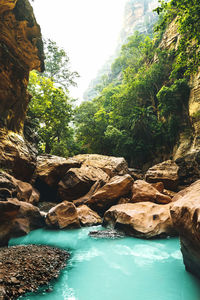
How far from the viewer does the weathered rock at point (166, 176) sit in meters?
12.7

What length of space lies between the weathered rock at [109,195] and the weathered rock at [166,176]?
4.07m

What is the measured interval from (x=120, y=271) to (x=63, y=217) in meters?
4.02

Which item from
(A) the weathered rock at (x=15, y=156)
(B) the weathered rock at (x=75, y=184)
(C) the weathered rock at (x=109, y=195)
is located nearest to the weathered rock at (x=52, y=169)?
(B) the weathered rock at (x=75, y=184)

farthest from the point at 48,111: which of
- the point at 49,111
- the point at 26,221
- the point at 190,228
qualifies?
the point at 190,228

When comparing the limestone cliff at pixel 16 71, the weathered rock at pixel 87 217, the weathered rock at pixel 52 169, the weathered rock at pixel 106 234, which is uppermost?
the limestone cliff at pixel 16 71

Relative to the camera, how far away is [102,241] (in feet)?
20.1

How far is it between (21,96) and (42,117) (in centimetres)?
699

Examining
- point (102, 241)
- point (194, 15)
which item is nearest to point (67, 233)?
point (102, 241)

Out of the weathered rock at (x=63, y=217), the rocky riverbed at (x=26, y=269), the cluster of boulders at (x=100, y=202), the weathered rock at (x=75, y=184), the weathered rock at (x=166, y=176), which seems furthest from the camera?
the weathered rock at (x=166, y=176)

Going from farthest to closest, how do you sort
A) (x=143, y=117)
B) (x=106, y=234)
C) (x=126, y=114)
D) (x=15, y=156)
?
(x=126, y=114)
(x=143, y=117)
(x=15, y=156)
(x=106, y=234)

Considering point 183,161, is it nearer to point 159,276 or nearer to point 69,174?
point 69,174

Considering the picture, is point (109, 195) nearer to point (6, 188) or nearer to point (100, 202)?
point (100, 202)

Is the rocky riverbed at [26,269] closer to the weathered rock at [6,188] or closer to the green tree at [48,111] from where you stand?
the weathered rock at [6,188]

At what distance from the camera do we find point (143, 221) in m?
6.50
